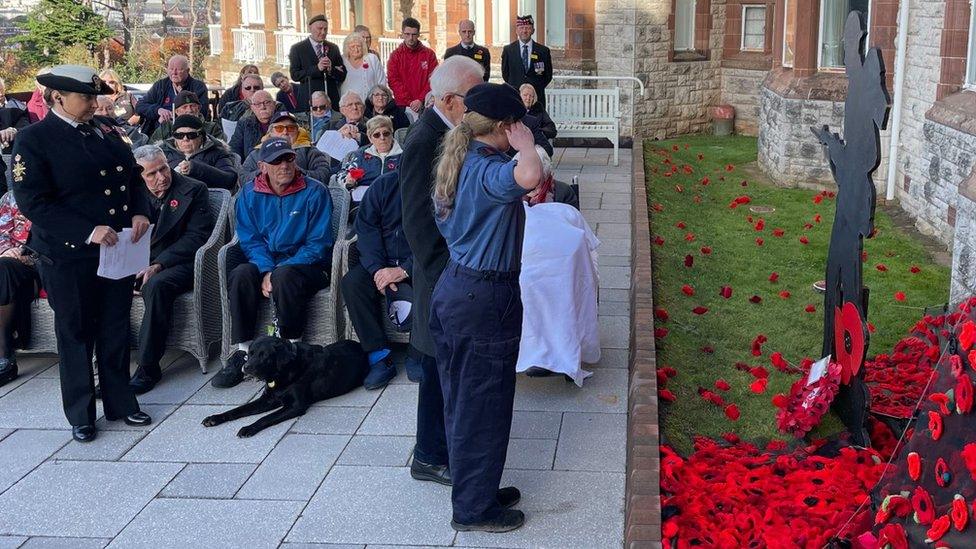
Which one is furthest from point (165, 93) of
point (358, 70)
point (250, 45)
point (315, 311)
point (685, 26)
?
point (250, 45)

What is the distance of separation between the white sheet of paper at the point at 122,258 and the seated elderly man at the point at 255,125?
15.3 ft

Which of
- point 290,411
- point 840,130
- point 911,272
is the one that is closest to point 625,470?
point 290,411

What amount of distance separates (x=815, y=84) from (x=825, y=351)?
8002 millimetres

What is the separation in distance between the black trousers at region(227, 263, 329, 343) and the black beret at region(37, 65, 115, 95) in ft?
5.28

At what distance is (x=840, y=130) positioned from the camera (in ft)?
42.9

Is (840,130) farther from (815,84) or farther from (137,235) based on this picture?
(137,235)

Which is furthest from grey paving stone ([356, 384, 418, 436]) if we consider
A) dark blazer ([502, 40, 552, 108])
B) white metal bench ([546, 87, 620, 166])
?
white metal bench ([546, 87, 620, 166])

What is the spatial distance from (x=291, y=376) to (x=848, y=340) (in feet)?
9.92

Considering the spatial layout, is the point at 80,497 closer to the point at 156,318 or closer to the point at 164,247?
the point at 156,318

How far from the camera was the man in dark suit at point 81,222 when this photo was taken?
235 inches

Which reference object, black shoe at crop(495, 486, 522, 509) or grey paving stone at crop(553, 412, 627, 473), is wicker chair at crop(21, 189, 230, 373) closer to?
grey paving stone at crop(553, 412, 627, 473)

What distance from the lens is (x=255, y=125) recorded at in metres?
10.9

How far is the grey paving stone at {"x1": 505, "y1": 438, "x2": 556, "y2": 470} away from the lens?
5.72m

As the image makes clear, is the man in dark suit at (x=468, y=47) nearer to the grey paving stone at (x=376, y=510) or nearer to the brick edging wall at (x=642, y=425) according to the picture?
the brick edging wall at (x=642, y=425)
